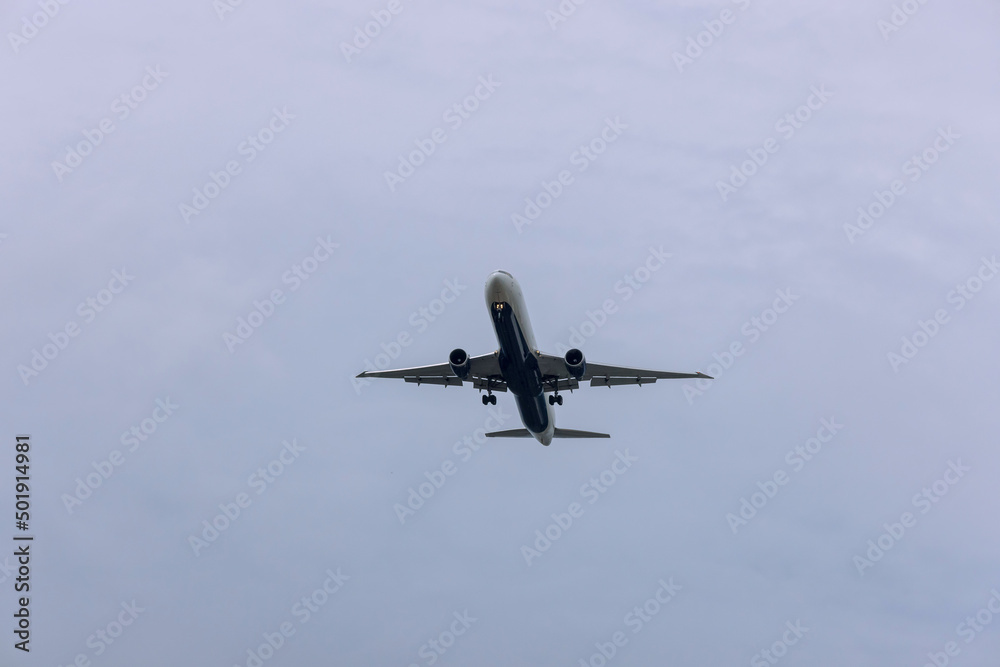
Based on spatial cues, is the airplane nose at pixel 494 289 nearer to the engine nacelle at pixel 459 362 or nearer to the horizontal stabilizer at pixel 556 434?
the engine nacelle at pixel 459 362

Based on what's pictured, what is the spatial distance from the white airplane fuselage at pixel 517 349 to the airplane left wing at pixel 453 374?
2711 millimetres

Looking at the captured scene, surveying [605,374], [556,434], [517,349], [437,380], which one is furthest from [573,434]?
[517,349]

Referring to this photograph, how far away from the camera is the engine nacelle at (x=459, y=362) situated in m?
72.3

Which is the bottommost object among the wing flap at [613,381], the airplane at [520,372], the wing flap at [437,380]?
the wing flap at [437,380]

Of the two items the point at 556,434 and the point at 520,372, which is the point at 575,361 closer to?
the point at 520,372

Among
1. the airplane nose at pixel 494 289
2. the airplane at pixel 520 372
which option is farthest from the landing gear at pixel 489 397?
the airplane nose at pixel 494 289

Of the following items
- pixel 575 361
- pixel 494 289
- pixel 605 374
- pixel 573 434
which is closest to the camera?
pixel 494 289

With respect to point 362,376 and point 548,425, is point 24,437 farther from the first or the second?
point 548,425

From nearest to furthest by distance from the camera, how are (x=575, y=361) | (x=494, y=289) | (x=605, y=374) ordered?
(x=494, y=289) < (x=575, y=361) < (x=605, y=374)

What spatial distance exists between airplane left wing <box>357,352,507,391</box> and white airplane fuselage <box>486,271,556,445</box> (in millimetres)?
2711

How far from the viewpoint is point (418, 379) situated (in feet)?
260

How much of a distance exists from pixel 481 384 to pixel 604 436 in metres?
9.76

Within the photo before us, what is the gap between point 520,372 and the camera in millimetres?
71625

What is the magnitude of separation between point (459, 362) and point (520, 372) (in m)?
3.79
